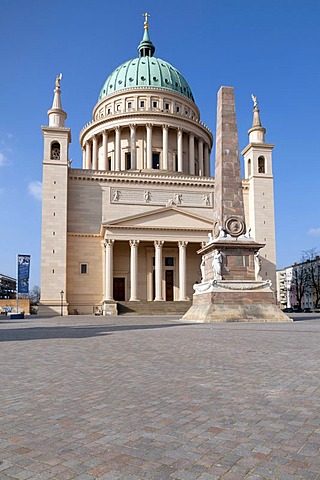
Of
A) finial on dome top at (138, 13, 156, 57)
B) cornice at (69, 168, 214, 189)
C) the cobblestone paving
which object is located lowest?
the cobblestone paving

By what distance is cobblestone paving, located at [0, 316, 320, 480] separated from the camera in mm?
3367

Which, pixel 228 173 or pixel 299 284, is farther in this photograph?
pixel 299 284

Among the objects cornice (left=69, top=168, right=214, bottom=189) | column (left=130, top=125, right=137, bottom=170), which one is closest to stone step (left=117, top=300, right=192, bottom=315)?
cornice (left=69, top=168, right=214, bottom=189)

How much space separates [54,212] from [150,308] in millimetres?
16139

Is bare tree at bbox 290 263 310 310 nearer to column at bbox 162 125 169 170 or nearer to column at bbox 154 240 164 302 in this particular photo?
column at bbox 162 125 169 170

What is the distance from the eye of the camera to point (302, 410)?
195 inches

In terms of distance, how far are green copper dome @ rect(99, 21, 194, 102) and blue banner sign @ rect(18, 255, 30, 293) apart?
35.7m

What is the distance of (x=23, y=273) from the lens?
152ft

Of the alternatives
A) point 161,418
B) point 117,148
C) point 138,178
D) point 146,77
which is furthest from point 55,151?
point 161,418

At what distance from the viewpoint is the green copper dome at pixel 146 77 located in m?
71.1

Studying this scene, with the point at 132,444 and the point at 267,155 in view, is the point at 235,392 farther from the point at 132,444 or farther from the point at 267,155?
the point at 267,155

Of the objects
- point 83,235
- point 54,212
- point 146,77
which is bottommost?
point 83,235

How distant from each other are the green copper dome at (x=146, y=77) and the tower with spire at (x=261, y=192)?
17.4 m

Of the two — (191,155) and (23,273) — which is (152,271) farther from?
(191,155)
